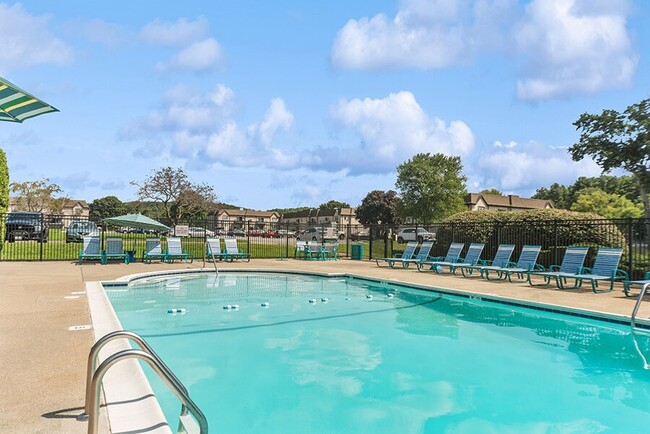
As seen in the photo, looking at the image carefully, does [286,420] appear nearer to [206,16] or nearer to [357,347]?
[357,347]

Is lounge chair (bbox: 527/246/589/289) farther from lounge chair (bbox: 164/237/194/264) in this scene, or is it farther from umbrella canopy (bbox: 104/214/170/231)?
umbrella canopy (bbox: 104/214/170/231)

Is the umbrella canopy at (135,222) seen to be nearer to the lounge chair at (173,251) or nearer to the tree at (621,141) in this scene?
the lounge chair at (173,251)

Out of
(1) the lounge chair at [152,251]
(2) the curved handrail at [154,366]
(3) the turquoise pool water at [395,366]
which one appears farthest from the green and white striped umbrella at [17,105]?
(1) the lounge chair at [152,251]

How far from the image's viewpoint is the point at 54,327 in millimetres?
6207

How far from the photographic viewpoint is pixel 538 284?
12.8 m

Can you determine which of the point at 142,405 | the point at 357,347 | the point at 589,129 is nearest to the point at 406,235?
the point at 589,129

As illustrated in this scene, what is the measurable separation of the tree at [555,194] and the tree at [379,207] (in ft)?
90.3

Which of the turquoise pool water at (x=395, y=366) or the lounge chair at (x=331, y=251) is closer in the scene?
the turquoise pool water at (x=395, y=366)

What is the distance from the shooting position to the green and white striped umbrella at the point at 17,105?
14.8 feet

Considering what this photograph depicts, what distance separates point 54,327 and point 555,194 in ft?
309

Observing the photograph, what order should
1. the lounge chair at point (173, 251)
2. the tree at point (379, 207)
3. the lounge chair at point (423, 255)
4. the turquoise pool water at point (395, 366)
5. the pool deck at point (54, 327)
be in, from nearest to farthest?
1. the pool deck at point (54, 327)
2. the turquoise pool water at point (395, 366)
3. the lounge chair at point (423, 255)
4. the lounge chair at point (173, 251)
5. the tree at point (379, 207)

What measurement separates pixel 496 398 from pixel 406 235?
41.1m

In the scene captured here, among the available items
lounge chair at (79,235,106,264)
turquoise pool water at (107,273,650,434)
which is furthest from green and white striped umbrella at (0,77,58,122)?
lounge chair at (79,235,106,264)

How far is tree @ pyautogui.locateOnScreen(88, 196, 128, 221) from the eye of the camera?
9526 cm
